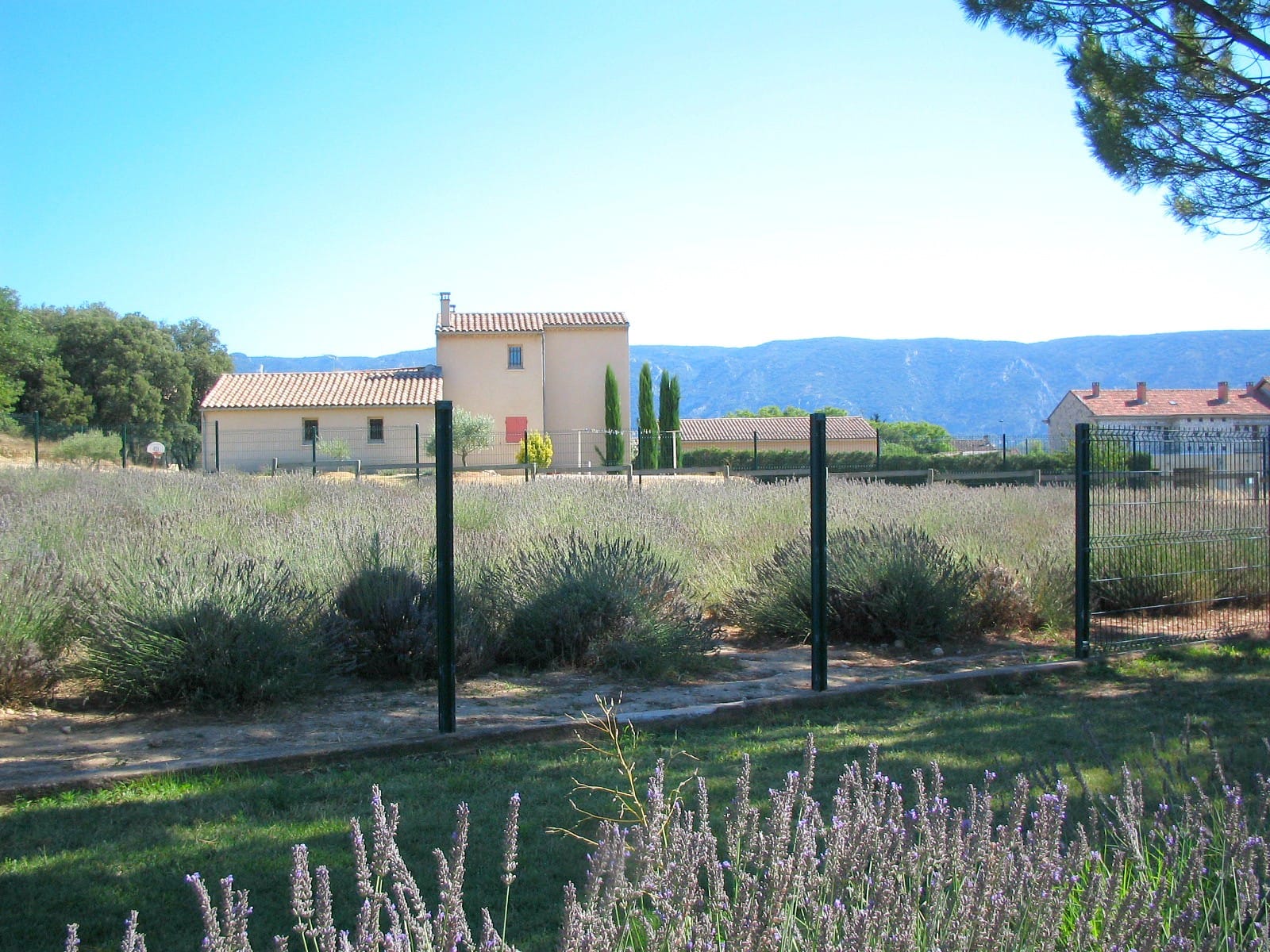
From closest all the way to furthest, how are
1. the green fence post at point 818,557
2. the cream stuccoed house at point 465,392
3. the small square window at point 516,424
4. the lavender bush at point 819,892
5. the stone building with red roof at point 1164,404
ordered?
the lavender bush at point 819,892 → the green fence post at point 818,557 → the cream stuccoed house at point 465,392 → the small square window at point 516,424 → the stone building with red roof at point 1164,404

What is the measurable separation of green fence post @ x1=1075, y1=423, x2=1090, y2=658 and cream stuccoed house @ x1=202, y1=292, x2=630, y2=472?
1289 inches

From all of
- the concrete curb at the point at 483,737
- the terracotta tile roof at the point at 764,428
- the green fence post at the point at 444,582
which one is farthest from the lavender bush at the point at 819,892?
the terracotta tile roof at the point at 764,428

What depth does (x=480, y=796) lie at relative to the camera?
4.36m

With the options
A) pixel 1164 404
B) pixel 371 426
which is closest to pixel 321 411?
pixel 371 426

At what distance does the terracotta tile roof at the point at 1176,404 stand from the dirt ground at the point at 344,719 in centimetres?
6980

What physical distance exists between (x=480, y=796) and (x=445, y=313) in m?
46.9

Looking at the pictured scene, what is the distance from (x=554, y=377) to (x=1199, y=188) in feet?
139

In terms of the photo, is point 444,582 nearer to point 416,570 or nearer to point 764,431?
point 416,570

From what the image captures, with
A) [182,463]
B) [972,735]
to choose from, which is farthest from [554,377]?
[972,735]

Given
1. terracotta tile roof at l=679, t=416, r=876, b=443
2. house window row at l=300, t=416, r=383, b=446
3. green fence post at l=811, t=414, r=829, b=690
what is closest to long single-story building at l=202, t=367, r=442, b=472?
house window row at l=300, t=416, r=383, b=446

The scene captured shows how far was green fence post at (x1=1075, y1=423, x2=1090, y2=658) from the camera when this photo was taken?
7.46 metres

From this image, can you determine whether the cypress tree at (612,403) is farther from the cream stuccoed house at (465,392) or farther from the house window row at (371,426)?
the house window row at (371,426)

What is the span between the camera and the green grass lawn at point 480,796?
3.32m

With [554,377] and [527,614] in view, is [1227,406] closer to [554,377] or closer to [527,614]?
[554,377]
